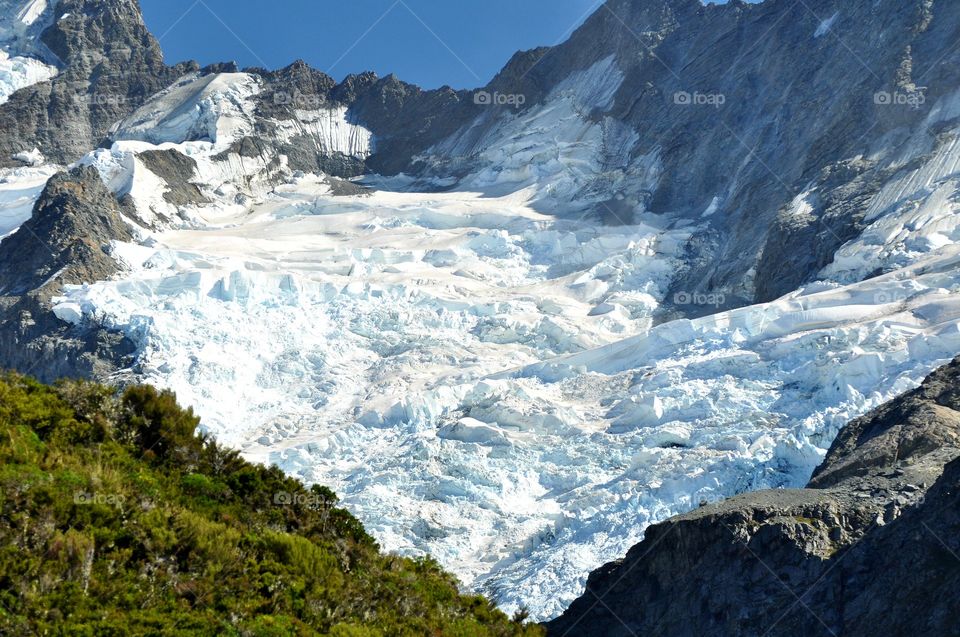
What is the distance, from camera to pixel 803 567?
16.0 m

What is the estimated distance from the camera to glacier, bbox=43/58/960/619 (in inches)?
1359

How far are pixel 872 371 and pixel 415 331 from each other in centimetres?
2943

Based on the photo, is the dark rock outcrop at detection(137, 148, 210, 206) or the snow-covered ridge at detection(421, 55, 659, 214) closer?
the snow-covered ridge at detection(421, 55, 659, 214)

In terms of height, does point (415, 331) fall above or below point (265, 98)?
below

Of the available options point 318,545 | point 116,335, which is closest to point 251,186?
point 116,335

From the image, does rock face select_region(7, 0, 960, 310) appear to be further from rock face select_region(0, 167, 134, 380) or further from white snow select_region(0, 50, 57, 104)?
rock face select_region(0, 167, 134, 380)

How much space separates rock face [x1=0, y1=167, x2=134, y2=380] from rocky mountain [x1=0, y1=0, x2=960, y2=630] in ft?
0.81

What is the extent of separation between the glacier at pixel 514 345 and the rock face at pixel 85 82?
2731cm

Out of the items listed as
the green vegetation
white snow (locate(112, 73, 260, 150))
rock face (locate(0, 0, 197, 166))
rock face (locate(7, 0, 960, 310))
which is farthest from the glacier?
rock face (locate(0, 0, 197, 166))

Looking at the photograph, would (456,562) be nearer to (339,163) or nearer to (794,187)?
(794,187)

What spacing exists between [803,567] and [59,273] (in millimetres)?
60008

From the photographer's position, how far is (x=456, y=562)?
3350 cm

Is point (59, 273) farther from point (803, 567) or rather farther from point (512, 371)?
point (803, 567)

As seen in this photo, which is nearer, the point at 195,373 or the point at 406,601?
the point at 406,601
